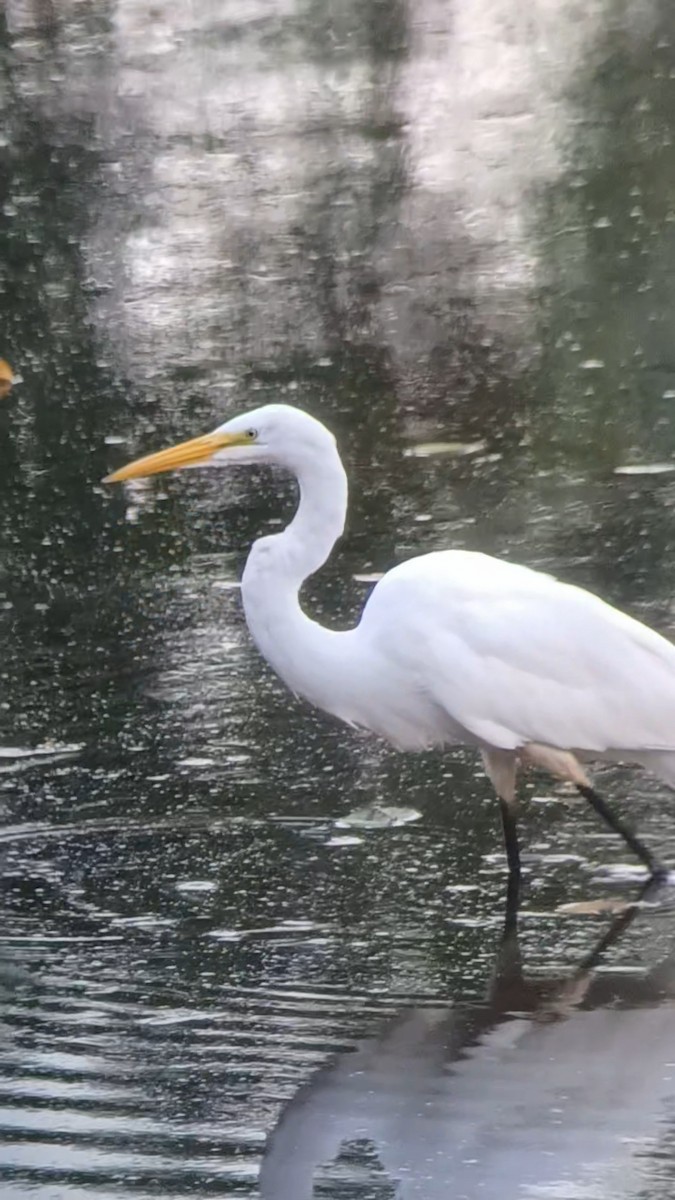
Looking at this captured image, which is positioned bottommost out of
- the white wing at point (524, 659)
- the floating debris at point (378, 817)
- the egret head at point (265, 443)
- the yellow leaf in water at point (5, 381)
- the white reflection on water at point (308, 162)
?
the floating debris at point (378, 817)

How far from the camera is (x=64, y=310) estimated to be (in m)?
10.3

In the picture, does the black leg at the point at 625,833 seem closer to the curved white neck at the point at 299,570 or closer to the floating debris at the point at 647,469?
the curved white neck at the point at 299,570

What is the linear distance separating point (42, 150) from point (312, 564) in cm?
895

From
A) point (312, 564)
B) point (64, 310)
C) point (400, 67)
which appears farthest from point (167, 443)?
→ point (400, 67)

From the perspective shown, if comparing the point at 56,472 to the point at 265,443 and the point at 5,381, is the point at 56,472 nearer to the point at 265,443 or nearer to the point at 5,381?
the point at 5,381

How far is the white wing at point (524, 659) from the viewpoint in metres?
4.57

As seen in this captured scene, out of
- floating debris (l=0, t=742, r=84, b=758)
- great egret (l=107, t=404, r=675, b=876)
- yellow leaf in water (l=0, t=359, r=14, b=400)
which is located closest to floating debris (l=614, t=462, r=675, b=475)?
yellow leaf in water (l=0, t=359, r=14, b=400)

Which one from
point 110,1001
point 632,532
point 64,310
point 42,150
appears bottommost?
point 110,1001

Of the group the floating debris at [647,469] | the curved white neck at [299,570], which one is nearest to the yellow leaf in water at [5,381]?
the floating debris at [647,469]

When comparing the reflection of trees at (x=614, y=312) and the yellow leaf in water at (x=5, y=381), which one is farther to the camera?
the yellow leaf in water at (x=5, y=381)

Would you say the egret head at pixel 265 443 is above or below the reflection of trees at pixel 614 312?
below

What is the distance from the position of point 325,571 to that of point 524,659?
2477 millimetres

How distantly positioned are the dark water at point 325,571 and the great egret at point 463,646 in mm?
370

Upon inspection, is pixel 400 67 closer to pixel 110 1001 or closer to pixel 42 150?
pixel 42 150
